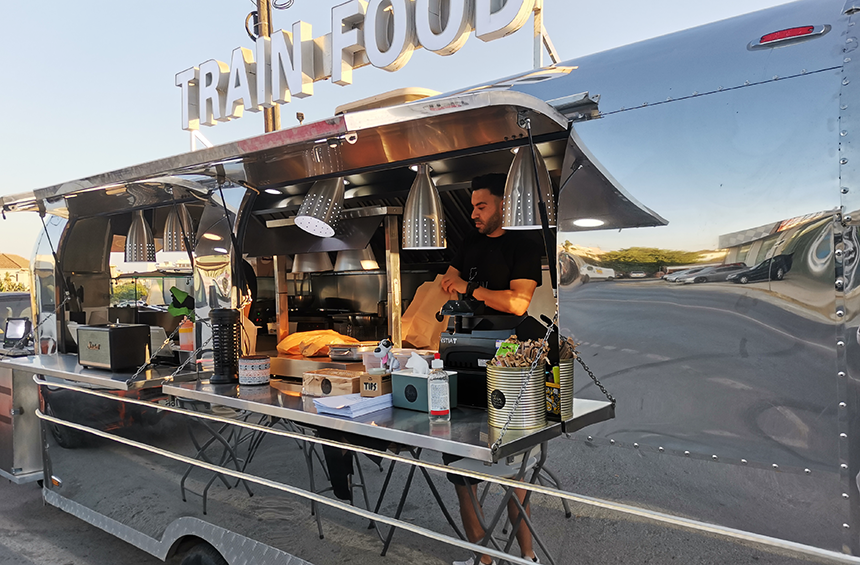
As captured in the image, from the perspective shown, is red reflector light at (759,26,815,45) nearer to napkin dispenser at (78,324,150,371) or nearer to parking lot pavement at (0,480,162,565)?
napkin dispenser at (78,324,150,371)

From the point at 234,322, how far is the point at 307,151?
50.3 inches

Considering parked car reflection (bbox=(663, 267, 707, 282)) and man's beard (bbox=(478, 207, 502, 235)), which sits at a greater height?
man's beard (bbox=(478, 207, 502, 235))

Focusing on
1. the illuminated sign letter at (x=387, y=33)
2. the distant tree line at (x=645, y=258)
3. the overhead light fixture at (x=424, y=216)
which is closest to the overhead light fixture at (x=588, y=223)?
the distant tree line at (x=645, y=258)

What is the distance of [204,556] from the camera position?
2949 millimetres

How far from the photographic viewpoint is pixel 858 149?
1.65m

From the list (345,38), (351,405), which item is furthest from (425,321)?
(345,38)

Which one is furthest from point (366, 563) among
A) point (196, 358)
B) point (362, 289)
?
point (362, 289)

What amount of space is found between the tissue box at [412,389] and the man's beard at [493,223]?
1.27m

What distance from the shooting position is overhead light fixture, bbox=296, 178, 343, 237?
3.24 m

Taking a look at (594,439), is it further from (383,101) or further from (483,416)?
(383,101)

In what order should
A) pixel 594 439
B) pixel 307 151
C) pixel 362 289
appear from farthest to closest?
1. pixel 362 289
2. pixel 307 151
3. pixel 594 439

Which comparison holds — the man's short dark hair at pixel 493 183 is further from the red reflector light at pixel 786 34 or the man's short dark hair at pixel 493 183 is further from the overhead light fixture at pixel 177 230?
the overhead light fixture at pixel 177 230

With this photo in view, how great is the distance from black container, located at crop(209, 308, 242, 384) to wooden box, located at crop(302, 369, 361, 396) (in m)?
0.72

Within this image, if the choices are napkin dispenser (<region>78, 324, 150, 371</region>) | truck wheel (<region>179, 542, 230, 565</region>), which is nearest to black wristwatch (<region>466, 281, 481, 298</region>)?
truck wheel (<region>179, 542, 230, 565</region>)
